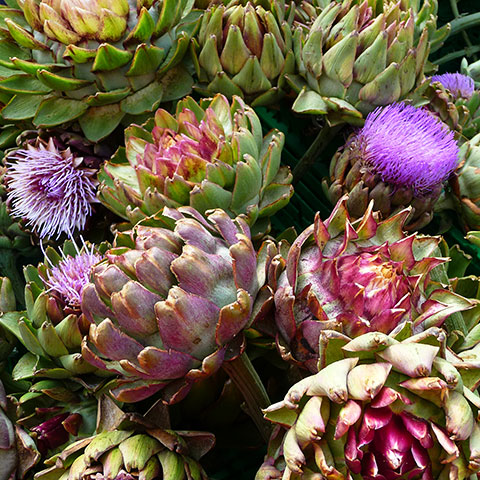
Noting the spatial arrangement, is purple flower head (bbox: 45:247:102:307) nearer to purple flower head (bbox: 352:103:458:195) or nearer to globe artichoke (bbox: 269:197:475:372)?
globe artichoke (bbox: 269:197:475:372)

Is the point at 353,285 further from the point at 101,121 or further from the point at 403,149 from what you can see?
the point at 101,121

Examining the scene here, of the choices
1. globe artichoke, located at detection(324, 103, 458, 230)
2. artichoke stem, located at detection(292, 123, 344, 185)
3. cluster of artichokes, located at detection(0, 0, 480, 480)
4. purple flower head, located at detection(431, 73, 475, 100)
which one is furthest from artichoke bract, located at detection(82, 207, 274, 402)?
purple flower head, located at detection(431, 73, 475, 100)

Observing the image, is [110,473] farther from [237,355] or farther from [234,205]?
[234,205]

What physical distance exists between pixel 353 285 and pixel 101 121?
56 cm

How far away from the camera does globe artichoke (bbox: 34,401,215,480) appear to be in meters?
0.65

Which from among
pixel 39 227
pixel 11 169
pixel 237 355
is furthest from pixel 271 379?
pixel 11 169

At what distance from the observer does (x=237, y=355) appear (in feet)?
2.18

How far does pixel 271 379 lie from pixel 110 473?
0.93 ft

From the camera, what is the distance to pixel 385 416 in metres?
0.57

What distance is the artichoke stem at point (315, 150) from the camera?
3.37 feet

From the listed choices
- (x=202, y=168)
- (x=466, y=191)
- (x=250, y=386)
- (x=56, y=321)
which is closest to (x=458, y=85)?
(x=466, y=191)

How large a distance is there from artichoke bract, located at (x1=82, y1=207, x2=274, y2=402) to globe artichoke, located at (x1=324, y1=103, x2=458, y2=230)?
30cm

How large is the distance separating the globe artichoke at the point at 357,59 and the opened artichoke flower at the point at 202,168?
0.14 metres

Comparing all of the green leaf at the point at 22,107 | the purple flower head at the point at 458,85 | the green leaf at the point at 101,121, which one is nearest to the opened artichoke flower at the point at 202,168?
the green leaf at the point at 101,121
